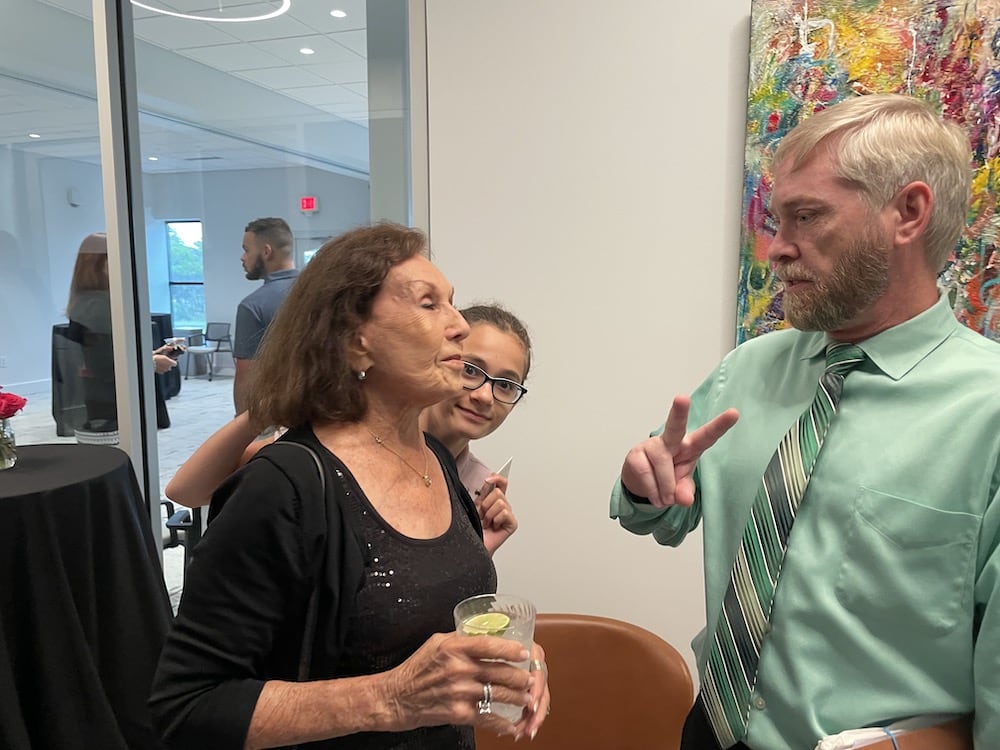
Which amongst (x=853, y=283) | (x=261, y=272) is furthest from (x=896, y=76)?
(x=261, y=272)

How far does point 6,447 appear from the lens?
2.20m

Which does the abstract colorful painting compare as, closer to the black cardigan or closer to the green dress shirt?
the green dress shirt

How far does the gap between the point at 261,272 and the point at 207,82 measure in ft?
3.26

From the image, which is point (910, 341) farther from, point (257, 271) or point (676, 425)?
point (257, 271)

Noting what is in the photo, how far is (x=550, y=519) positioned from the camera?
7.66 ft

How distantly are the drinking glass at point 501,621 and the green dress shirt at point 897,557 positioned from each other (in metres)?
0.46

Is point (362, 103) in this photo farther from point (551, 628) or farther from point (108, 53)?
point (551, 628)

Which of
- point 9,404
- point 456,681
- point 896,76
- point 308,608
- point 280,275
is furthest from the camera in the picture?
point 280,275

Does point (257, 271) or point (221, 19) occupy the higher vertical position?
point (221, 19)

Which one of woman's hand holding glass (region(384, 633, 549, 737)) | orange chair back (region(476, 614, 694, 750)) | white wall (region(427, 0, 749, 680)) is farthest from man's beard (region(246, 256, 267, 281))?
woman's hand holding glass (region(384, 633, 549, 737))

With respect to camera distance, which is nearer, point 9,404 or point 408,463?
point 408,463

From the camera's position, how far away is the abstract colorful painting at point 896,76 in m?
1.77

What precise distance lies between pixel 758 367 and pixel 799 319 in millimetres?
191

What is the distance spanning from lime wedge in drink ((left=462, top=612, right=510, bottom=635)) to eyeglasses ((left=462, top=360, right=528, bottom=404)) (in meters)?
0.71
